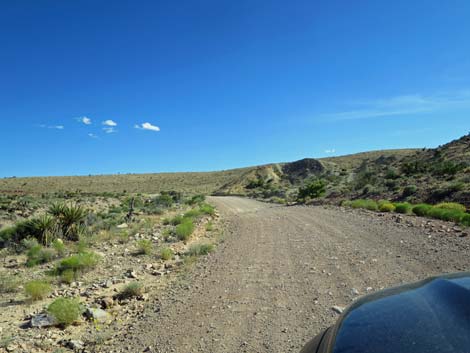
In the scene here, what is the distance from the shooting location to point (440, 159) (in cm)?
3331

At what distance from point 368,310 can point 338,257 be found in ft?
21.2

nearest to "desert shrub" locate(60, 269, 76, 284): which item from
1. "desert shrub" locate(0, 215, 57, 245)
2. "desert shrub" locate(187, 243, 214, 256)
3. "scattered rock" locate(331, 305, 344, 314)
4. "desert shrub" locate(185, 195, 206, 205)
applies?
"desert shrub" locate(187, 243, 214, 256)

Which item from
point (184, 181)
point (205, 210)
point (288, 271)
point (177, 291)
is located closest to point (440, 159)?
point (205, 210)

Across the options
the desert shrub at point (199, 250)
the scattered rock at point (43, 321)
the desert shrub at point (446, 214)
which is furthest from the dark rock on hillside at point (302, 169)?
the scattered rock at point (43, 321)

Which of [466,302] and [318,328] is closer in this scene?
[466,302]

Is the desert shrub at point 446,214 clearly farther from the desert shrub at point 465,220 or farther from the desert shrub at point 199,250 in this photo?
the desert shrub at point 199,250

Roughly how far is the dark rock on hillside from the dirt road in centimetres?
5963

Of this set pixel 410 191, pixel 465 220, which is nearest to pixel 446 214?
pixel 465 220

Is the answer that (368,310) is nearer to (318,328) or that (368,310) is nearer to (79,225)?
(318,328)

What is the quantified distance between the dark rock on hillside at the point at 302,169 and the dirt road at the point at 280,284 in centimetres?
5963

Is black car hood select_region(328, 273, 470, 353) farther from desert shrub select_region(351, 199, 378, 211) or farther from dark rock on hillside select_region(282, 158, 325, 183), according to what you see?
dark rock on hillside select_region(282, 158, 325, 183)

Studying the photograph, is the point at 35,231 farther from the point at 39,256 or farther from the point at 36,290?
the point at 36,290

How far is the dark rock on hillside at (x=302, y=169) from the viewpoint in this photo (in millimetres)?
70731

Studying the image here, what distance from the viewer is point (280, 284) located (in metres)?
6.64
